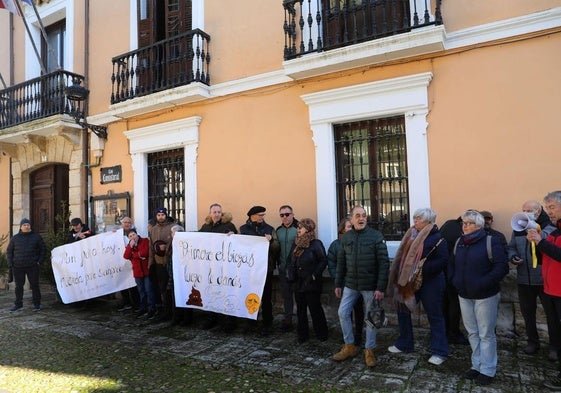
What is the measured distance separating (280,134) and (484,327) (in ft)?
13.1

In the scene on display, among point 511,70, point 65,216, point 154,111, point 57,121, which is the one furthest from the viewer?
point 65,216

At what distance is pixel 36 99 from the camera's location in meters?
9.25

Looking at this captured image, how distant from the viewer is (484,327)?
12.4 feet

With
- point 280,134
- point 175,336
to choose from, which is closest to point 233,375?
point 175,336

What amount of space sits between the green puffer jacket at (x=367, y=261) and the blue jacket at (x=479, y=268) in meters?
0.70

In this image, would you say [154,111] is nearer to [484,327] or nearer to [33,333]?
[33,333]

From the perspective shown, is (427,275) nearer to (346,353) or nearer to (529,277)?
(529,277)

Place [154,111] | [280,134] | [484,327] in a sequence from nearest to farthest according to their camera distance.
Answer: [484,327] < [280,134] < [154,111]

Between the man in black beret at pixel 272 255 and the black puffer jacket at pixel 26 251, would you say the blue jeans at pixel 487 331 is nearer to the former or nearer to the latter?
the man in black beret at pixel 272 255

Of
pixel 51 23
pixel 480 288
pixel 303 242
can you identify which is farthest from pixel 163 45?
pixel 480 288

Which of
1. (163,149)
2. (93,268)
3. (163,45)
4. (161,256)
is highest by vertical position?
(163,45)

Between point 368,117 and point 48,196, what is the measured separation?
304 inches

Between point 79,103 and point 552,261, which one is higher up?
point 79,103

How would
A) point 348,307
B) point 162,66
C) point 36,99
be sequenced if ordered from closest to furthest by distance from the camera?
point 348,307 < point 162,66 < point 36,99
